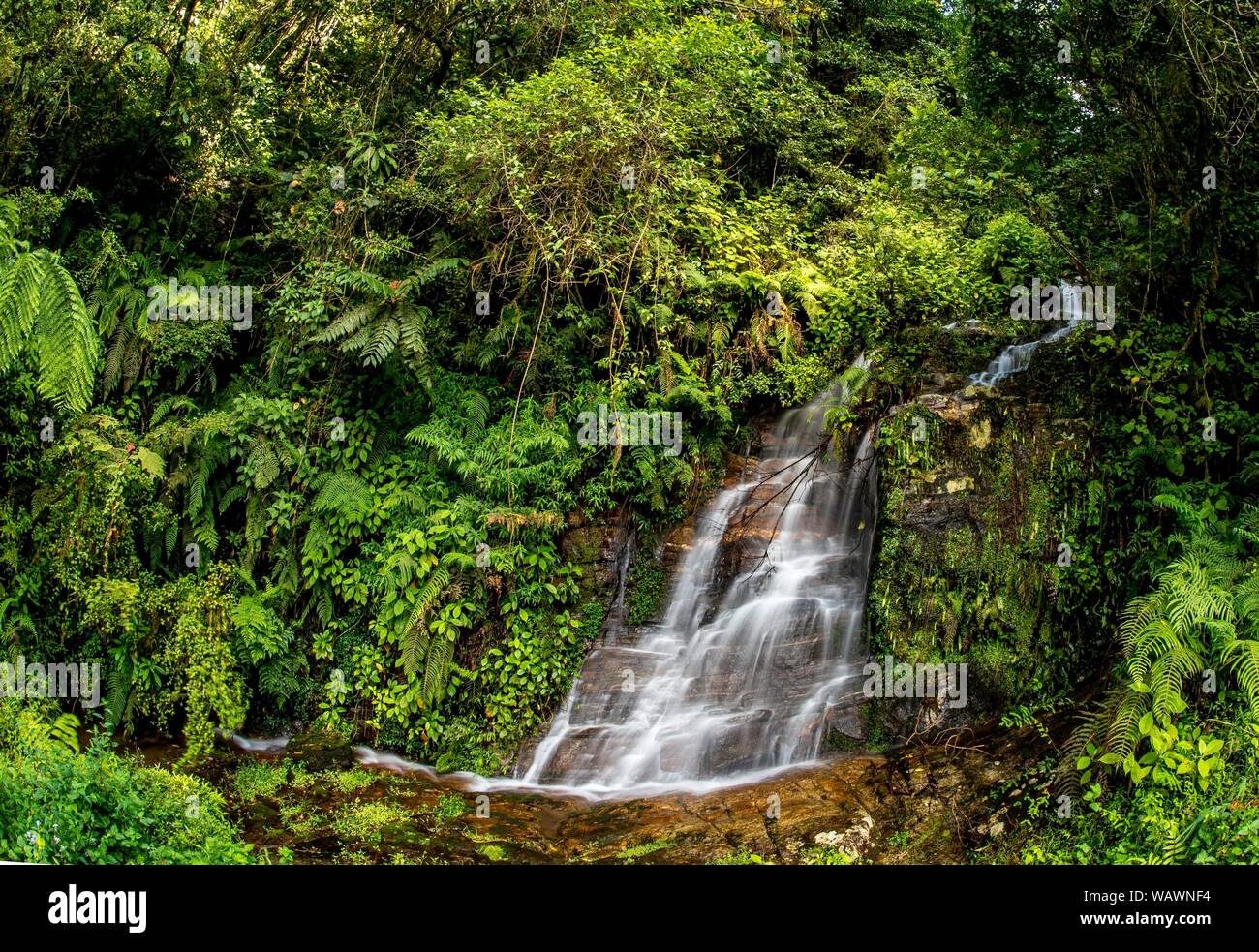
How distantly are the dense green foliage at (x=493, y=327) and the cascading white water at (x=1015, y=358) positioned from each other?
0.93ft

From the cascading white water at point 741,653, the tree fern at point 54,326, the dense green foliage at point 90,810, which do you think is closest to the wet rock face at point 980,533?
the cascading white water at point 741,653

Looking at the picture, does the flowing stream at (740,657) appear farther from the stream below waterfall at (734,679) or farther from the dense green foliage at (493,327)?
the dense green foliage at (493,327)

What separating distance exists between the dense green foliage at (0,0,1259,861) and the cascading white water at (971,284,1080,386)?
0.93 feet

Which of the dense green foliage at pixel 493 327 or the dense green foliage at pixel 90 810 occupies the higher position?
the dense green foliage at pixel 493 327

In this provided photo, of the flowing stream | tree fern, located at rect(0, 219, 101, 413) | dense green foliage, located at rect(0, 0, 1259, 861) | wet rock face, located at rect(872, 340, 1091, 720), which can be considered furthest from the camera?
the flowing stream

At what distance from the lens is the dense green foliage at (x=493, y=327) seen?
7938 mm

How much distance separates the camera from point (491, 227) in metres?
9.98

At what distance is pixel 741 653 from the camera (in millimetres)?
8648

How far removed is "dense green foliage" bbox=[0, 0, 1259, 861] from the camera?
7938 mm

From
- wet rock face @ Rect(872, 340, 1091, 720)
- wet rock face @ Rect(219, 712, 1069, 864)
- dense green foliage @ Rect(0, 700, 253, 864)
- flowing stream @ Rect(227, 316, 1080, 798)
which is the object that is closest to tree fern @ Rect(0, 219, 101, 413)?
dense green foliage @ Rect(0, 700, 253, 864)

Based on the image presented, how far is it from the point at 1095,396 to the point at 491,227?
6.57m

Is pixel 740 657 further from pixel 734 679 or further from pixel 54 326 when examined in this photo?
pixel 54 326

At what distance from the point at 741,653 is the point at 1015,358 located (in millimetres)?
4225

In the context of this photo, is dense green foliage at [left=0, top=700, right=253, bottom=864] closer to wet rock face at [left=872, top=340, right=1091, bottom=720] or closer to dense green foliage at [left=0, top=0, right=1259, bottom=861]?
dense green foliage at [left=0, top=0, right=1259, bottom=861]
